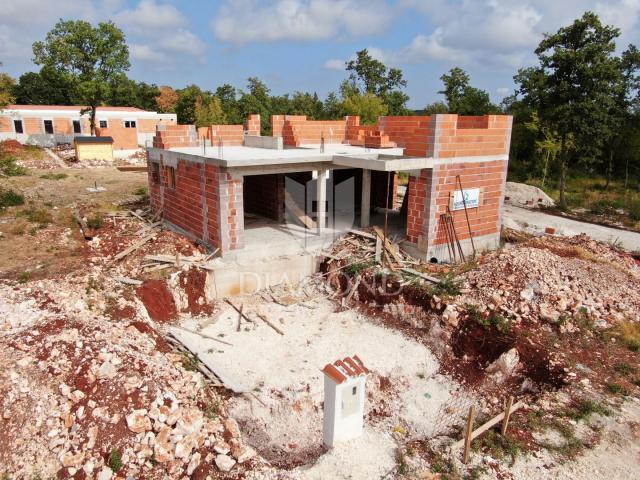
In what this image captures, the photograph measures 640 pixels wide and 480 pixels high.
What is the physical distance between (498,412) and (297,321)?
5.29m

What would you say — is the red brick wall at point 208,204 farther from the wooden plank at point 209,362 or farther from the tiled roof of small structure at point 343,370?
the tiled roof of small structure at point 343,370

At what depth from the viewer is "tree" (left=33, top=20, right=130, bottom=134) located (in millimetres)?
35500

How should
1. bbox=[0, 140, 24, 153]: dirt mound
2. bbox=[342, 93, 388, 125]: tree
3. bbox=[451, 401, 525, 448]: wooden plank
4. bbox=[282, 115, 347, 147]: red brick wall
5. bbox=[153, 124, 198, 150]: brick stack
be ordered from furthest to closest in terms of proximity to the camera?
bbox=[342, 93, 388, 125]: tree, bbox=[0, 140, 24, 153]: dirt mound, bbox=[282, 115, 347, 147]: red brick wall, bbox=[153, 124, 198, 150]: brick stack, bbox=[451, 401, 525, 448]: wooden plank

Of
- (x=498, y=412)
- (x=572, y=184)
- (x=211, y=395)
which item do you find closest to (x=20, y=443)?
(x=211, y=395)

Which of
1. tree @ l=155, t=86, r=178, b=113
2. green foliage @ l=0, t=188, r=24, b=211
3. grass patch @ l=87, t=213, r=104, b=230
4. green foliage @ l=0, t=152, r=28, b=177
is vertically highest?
tree @ l=155, t=86, r=178, b=113

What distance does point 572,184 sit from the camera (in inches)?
1217

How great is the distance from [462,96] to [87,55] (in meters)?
31.9

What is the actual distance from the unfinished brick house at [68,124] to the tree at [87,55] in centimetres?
187

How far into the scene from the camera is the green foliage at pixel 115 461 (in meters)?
6.28

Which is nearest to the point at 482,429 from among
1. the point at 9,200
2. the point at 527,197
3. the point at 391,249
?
the point at 391,249

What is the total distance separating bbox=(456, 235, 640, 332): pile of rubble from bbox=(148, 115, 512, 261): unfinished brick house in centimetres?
192

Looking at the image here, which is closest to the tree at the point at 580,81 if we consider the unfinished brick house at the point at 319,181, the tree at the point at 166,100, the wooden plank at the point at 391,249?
the unfinished brick house at the point at 319,181

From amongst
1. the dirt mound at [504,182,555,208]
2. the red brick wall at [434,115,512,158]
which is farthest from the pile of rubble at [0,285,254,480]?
the dirt mound at [504,182,555,208]

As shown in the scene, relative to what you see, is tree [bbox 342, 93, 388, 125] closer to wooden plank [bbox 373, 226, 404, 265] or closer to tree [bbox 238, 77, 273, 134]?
tree [bbox 238, 77, 273, 134]
